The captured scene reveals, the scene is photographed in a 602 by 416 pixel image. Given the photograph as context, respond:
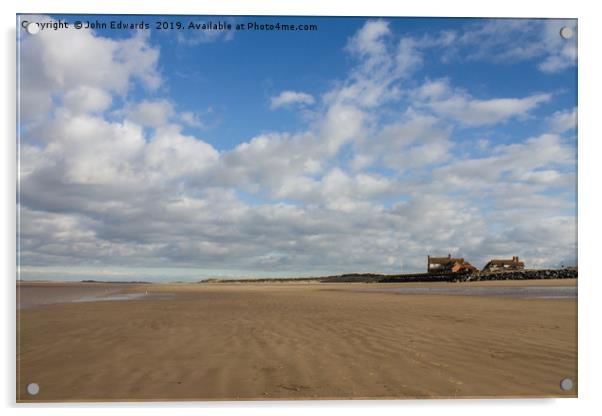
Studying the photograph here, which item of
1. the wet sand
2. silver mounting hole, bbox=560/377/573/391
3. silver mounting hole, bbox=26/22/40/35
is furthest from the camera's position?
silver mounting hole, bbox=26/22/40/35

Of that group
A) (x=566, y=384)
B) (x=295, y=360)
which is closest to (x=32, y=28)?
(x=295, y=360)

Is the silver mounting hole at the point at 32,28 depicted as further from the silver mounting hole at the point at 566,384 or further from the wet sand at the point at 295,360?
the silver mounting hole at the point at 566,384

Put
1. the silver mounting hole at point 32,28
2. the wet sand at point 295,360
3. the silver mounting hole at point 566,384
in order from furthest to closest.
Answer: the silver mounting hole at point 32,28
the silver mounting hole at point 566,384
the wet sand at point 295,360

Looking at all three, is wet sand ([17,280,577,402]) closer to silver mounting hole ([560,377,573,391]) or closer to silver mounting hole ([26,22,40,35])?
silver mounting hole ([560,377,573,391])

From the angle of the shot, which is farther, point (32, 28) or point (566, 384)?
point (32, 28)

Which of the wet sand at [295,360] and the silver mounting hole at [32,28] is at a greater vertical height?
the silver mounting hole at [32,28]

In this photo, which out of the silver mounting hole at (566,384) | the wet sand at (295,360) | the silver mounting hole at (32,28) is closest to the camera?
the wet sand at (295,360)

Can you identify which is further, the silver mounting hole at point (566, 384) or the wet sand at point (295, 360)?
the silver mounting hole at point (566, 384)

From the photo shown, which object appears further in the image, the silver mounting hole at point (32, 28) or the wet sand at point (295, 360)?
the silver mounting hole at point (32, 28)

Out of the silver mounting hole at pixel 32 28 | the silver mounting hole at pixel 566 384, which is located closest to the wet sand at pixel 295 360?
the silver mounting hole at pixel 566 384

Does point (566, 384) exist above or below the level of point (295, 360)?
below

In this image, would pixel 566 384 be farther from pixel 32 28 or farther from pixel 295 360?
pixel 32 28

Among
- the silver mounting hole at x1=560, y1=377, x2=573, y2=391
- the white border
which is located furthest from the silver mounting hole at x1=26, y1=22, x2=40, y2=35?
the silver mounting hole at x1=560, y1=377, x2=573, y2=391

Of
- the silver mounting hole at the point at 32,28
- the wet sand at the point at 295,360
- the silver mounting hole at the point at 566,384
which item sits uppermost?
the silver mounting hole at the point at 32,28
